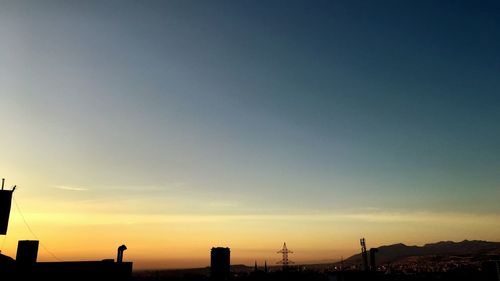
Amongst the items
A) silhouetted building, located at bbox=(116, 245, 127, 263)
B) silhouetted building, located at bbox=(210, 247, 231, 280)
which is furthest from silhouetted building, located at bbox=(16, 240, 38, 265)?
silhouetted building, located at bbox=(210, 247, 231, 280)

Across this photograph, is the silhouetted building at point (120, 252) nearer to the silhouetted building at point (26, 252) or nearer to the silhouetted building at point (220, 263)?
the silhouetted building at point (26, 252)

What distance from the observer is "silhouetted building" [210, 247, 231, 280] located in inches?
1933

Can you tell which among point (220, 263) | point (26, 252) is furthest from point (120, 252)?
point (220, 263)

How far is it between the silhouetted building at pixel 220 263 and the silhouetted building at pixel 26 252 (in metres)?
23.2

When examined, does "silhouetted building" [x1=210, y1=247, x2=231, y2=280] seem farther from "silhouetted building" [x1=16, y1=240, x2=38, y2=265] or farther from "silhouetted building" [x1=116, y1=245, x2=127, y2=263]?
"silhouetted building" [x1=16, y1=240, x2=38, y2=265]

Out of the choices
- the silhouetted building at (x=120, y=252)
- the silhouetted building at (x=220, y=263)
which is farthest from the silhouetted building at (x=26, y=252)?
the silhouetted building at (x=220, y=263)

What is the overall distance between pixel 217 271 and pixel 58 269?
22.7 m

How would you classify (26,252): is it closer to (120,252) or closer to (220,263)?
(120,252)

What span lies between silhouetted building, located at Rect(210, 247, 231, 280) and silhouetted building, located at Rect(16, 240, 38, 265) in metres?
23.2

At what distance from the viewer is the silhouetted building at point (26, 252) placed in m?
29.7

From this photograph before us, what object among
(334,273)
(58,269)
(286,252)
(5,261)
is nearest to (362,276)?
(334,273)

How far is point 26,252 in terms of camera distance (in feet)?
98.0

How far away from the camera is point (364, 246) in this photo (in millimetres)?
81625

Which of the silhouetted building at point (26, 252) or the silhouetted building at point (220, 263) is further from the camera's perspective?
the silhouetted building at point (220, 263)
